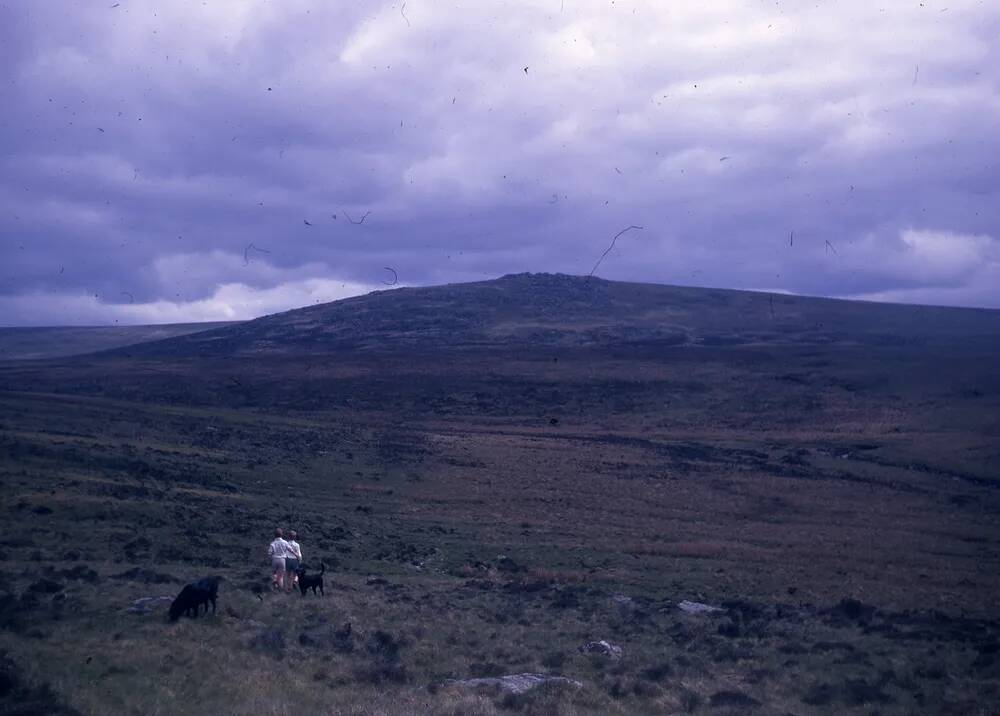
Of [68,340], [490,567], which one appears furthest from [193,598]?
[68,340]

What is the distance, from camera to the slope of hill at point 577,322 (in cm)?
12419

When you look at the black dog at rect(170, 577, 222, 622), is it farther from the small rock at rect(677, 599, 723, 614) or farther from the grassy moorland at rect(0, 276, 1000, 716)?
the small rock at rect(677, 599, 723, 614)

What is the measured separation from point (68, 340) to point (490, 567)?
6913 inches

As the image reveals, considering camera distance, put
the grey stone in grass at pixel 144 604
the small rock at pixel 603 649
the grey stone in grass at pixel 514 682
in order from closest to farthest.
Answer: the grey stone in grass at pixel 514 682
the grey stone in grass at pixel 144 604
the small rock at pixel 603 649

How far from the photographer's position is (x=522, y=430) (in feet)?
228

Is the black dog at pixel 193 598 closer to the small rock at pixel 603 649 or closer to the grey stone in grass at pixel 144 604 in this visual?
the grey stone in grass at pixel 144 604

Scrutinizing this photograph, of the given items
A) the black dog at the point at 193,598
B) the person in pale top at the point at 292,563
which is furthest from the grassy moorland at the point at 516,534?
the person in pale top at the point at 292,563

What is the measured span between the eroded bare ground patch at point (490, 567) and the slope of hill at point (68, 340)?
113333 millimetres

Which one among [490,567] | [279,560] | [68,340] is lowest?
[490,567]

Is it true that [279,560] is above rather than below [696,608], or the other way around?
above

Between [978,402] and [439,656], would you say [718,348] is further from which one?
[439,656]

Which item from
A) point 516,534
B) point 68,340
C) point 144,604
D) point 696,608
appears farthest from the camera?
point 68,340

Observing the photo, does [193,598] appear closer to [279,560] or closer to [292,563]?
[279,560]

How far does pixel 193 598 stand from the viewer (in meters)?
16.0
